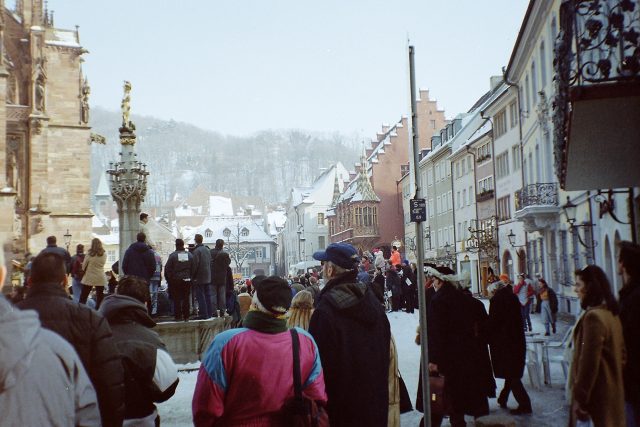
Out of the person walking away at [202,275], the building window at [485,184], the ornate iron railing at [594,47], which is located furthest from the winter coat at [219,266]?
the building window at [485,184]

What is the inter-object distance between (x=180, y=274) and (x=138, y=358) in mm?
10824

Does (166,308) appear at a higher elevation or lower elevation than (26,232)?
lower

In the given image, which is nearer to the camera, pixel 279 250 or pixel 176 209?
pixel 279 250

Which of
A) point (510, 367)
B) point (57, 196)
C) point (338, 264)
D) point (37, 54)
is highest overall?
point (37, 54)

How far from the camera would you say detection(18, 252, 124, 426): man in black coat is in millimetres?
4320

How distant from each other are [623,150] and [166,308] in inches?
468

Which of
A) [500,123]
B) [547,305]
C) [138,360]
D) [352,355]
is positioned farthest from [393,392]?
[500,123]

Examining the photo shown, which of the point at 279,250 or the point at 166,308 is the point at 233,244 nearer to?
the point at 279,250

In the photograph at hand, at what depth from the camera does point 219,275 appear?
17094 mm

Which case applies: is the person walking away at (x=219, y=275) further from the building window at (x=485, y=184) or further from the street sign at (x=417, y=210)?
the building window at (x=485, y=184)

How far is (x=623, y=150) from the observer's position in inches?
439

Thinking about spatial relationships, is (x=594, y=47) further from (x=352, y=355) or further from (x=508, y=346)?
(x=352, y=355)

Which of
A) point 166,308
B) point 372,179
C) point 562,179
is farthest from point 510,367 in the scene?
point 372,179

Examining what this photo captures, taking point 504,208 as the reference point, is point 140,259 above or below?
below
